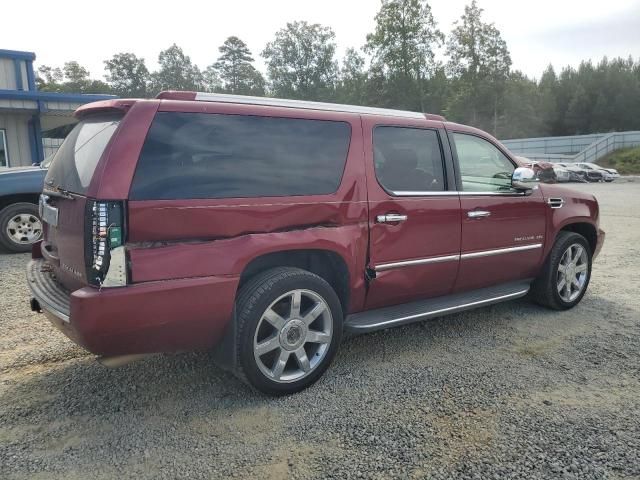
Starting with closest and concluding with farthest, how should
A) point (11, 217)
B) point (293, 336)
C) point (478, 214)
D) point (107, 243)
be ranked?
point (107, 243)
point (293, 336)
point (478, 214)
point (11, 217)

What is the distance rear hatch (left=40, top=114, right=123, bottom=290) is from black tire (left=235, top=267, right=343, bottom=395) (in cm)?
84

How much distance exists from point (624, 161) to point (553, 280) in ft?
149

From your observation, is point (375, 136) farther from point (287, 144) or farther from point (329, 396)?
point (329, 396)

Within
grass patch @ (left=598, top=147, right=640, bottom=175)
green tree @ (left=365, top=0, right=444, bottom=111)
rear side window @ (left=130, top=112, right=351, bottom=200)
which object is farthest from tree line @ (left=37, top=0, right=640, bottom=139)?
rear side window @ (left=130, top=112, right=351, bottom=200)

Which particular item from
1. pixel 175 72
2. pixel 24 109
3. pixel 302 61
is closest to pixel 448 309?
pixel 24 109

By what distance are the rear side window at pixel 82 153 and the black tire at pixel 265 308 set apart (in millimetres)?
1109

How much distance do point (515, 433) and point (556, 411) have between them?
43 centimetres

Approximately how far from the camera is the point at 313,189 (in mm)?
3414

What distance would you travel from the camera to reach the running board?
3662mm

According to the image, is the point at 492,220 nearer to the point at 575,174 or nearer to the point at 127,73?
the point at 575,174

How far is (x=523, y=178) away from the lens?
449 centimetres

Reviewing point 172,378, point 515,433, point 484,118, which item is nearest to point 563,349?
point 515,433

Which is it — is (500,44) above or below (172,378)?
above

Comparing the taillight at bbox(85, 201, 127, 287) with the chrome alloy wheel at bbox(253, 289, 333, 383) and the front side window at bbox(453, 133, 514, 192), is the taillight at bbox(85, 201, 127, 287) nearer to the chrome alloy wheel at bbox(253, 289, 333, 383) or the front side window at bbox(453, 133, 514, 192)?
the chrome alloy wheel at bbox(253, 289, 333, 383)
